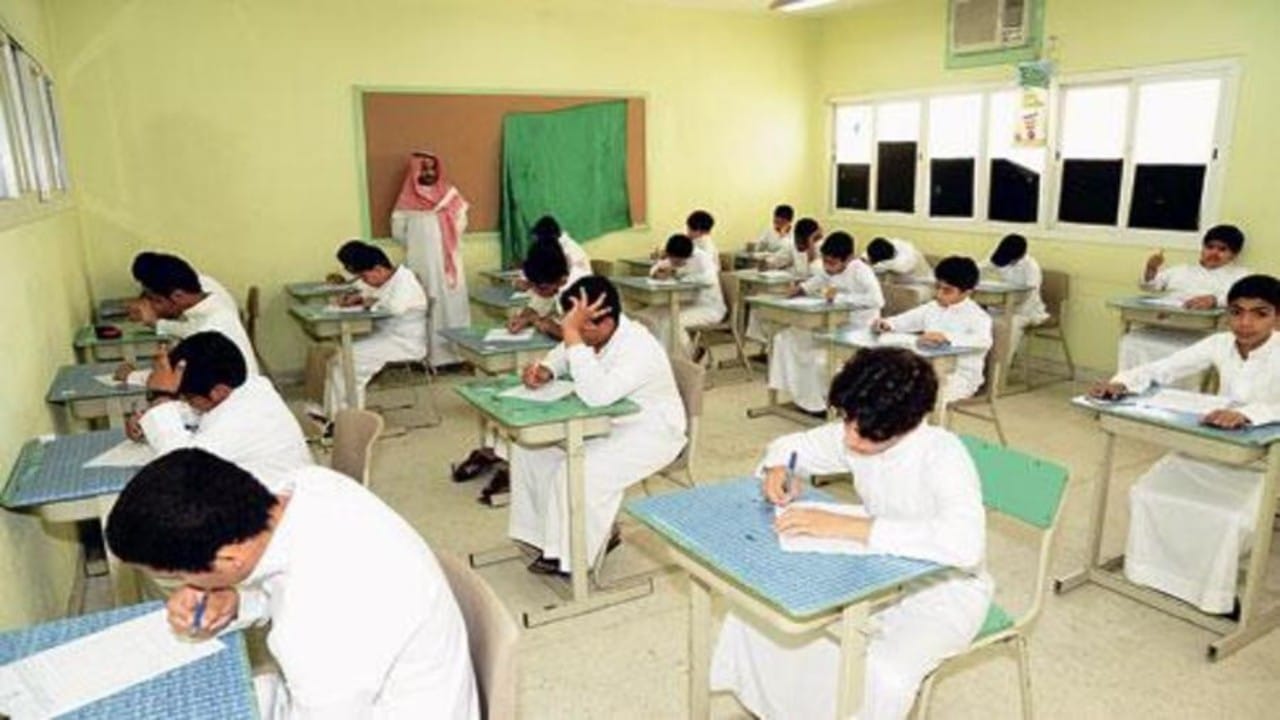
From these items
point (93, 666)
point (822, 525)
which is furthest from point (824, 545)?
point (93, 666)

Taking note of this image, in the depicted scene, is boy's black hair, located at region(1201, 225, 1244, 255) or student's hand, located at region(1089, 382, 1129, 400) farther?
boy's black hair, located at region(1201, 225, 1244, 255)

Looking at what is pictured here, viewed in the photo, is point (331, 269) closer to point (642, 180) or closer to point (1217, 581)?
point (642, 180)

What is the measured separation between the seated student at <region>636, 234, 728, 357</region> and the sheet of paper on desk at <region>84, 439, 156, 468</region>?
3.91 meters

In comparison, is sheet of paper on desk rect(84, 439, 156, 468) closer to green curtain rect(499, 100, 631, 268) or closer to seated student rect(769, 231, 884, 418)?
seated student rect(769, 231, 884, 418)

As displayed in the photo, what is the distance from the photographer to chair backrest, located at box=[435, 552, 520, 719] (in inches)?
55.2

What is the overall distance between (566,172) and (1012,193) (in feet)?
12.7

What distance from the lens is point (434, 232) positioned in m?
6.89

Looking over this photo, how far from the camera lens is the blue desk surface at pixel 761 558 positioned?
1694 mm

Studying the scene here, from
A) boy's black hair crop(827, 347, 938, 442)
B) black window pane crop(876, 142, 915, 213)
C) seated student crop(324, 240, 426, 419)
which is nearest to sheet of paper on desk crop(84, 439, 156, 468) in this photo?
boy's black hair crop(827, 347, 938, 442)

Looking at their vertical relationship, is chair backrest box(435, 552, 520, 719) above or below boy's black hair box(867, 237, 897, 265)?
below

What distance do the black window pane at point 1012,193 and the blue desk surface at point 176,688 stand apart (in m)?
6.87

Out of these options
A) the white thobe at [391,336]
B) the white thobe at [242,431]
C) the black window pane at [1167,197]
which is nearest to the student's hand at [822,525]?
the white thobe at [242,431]

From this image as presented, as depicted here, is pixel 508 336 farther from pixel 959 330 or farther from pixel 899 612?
pixel 899 612

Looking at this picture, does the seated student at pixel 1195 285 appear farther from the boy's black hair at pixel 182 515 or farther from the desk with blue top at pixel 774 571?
the boy's black hair at pixel 182 515
